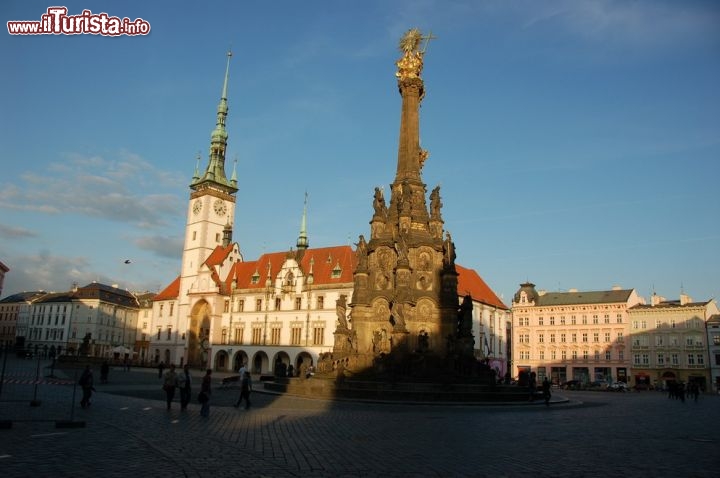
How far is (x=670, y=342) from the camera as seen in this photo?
65.6 m

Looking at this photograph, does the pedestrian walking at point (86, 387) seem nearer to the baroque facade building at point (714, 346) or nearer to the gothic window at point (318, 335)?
the gothic window at point (318, 335)

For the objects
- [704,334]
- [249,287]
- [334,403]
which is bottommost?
[334,403]

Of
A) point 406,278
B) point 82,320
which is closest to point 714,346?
point 406,278

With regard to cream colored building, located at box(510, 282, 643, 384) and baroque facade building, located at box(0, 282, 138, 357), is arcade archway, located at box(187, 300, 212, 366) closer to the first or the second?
baroque facade building, located at box(0, 282, 138, 357)

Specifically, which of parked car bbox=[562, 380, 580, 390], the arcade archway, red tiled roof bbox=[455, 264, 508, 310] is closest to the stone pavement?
parked car bbox=[562, 380, 580, 390]

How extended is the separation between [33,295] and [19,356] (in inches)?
2305

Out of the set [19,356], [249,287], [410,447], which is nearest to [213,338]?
[249,287]

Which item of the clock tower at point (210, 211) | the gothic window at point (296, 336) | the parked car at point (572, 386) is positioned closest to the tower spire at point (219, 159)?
the clock tower at point (210, 211)

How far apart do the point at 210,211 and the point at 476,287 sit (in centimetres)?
3835

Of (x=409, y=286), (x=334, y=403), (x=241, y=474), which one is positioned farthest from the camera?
(x=409, y=286)

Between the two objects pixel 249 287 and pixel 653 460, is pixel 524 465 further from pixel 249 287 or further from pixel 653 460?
pixel 249 287

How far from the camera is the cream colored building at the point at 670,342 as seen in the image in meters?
63.7

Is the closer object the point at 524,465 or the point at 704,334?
the point at 524,465

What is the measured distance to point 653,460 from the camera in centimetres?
1134
